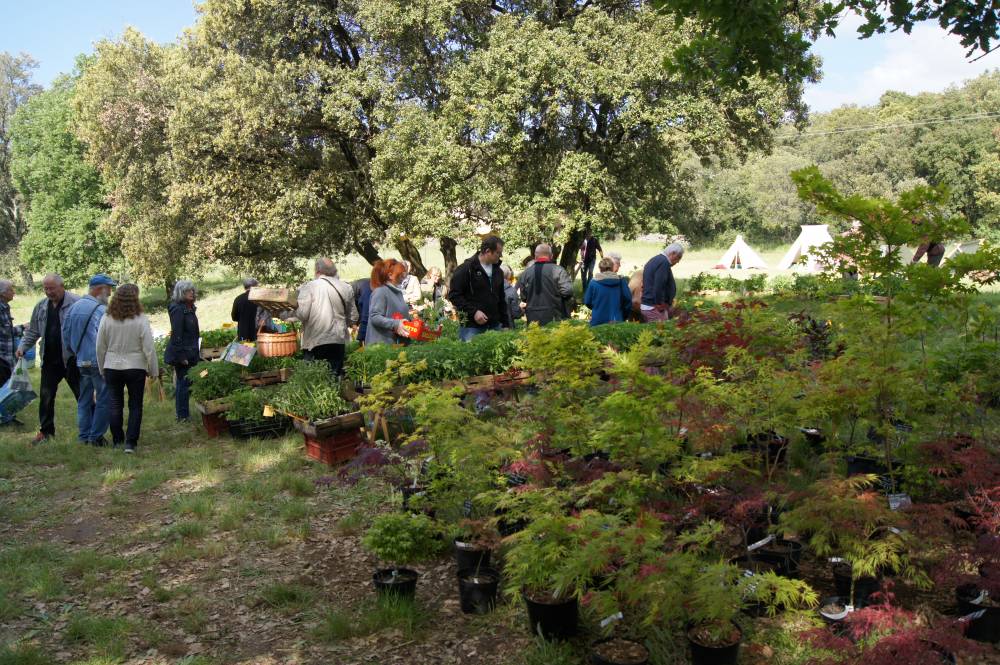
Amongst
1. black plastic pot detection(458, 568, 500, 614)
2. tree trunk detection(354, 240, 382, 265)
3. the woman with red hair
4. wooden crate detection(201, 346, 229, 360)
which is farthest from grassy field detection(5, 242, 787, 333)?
black plastic pot detection(458, 568, 500, 614)

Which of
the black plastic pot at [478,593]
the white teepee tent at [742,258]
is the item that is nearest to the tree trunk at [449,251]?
the black plastic pot at [478,593]

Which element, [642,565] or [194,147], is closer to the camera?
[642,565]

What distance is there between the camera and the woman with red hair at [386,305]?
24.2ft

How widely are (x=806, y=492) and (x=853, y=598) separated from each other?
54 cm

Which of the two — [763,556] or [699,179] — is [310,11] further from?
[699,179]

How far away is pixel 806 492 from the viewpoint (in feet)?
11.5

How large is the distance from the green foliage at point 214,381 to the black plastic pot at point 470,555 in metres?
4.48

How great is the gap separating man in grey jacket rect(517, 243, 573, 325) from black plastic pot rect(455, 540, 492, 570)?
434 cm

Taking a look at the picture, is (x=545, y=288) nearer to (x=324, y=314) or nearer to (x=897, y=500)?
(x=324, y=314)

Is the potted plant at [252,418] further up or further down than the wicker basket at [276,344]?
further down

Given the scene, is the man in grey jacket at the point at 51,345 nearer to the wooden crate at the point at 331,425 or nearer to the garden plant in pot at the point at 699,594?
the wooden crate at the point at 331,425

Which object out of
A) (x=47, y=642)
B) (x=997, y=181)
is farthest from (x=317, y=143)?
(x=997, y=181)

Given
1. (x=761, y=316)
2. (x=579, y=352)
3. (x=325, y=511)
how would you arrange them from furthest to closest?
(x=325, y=511), (x=761, y=316), (x=579, y=352)

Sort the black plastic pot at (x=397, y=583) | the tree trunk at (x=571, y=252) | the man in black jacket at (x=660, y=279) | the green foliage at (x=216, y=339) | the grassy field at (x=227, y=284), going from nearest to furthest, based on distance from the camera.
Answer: the black plastic pot at (x=397, y=583) < the man in black jacket at (x=660, y=279) < the green foliage at (x=216, y=339) < the tree trunk at (x=571, y=252) < the grassy field at (x=227, y=284)
